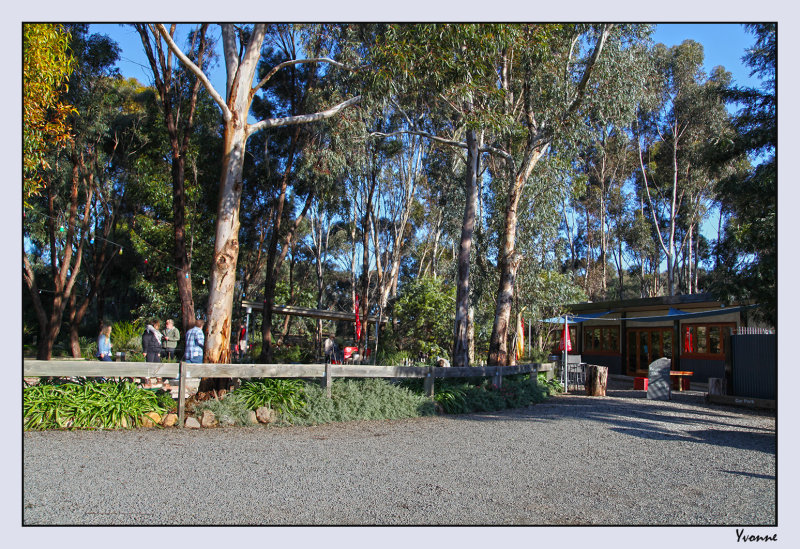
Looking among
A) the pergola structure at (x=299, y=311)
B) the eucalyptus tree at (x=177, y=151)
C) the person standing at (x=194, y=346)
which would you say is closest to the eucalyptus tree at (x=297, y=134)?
the pergola structure at (x=299, y=311)

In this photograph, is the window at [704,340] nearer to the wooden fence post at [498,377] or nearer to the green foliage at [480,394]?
the green foliage at [480,394]

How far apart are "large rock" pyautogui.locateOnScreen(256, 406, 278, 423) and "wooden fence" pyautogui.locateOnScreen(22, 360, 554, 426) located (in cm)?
54

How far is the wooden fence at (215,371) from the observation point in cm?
704

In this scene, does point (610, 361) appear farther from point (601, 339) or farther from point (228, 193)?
point (228, 193)

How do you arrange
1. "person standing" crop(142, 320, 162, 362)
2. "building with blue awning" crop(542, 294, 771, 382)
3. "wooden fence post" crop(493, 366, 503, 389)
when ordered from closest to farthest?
"wooden fence post" crop(493, 366, 503, 389) < "person standing" crop(142, 320, 162, 362) < "building with blue awning" crop(542, 294, 771, 382)

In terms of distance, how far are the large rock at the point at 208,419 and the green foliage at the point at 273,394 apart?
1.71 ft

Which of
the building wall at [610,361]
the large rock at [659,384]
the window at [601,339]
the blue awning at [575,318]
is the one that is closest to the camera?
the large rock at [659,384]

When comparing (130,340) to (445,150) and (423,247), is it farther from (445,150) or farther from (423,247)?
(423,247)

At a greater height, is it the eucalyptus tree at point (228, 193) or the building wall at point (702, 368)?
the eucalyptus tree at point (228, 193)

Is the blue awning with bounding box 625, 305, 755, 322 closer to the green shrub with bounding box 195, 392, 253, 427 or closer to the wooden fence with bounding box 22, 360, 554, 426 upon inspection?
the wooden fence with bounding box 22, 360, 554, 426

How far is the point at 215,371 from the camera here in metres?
8.00

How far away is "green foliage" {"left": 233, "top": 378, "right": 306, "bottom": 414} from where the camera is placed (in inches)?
320

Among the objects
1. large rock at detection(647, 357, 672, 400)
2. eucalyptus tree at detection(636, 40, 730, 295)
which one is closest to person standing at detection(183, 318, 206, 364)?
large rock at detection(647, 357, 672, 400)

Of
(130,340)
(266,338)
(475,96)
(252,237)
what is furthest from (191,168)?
(475,96)
